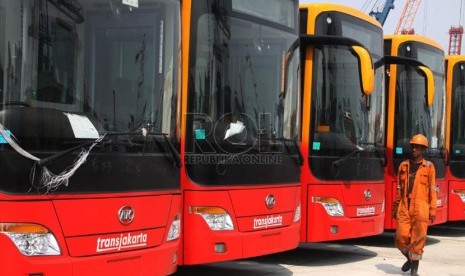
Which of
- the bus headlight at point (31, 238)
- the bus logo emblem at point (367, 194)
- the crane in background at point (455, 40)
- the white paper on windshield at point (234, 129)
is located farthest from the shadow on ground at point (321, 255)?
the crane in background at point (455, 40)

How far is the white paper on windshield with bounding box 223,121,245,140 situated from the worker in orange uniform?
2.42 m

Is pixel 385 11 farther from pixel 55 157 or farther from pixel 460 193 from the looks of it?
pixel 55 157

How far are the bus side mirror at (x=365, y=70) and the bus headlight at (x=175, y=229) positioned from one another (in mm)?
2992

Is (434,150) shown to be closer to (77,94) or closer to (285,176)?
(285,176)

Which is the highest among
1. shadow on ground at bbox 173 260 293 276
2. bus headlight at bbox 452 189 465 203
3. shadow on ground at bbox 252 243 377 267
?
bus headlight at bbox 452 189 465 203

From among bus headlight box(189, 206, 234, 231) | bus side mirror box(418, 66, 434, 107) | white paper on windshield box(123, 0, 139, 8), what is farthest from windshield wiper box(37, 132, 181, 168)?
bus side mirror box(418, 66, 434, 107)

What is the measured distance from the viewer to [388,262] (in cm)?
975

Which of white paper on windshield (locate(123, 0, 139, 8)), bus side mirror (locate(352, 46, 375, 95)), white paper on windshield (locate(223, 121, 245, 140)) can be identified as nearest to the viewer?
white paper on windshield (locate(123, 0, 139, 8))

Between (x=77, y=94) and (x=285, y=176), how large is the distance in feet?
10.1

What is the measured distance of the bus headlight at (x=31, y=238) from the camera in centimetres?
467

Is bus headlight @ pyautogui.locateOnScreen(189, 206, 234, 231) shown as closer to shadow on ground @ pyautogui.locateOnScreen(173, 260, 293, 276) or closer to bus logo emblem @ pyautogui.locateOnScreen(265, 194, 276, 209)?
bus logo emblem @ pyautogui.locateOnScreen(265, 194, 276, 209)

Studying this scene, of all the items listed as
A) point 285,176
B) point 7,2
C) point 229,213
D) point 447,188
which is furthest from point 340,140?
point 7,2

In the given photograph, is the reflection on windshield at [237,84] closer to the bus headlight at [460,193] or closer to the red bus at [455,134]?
the red bus at [455,134]

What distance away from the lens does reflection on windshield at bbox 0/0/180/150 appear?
4770 mm
